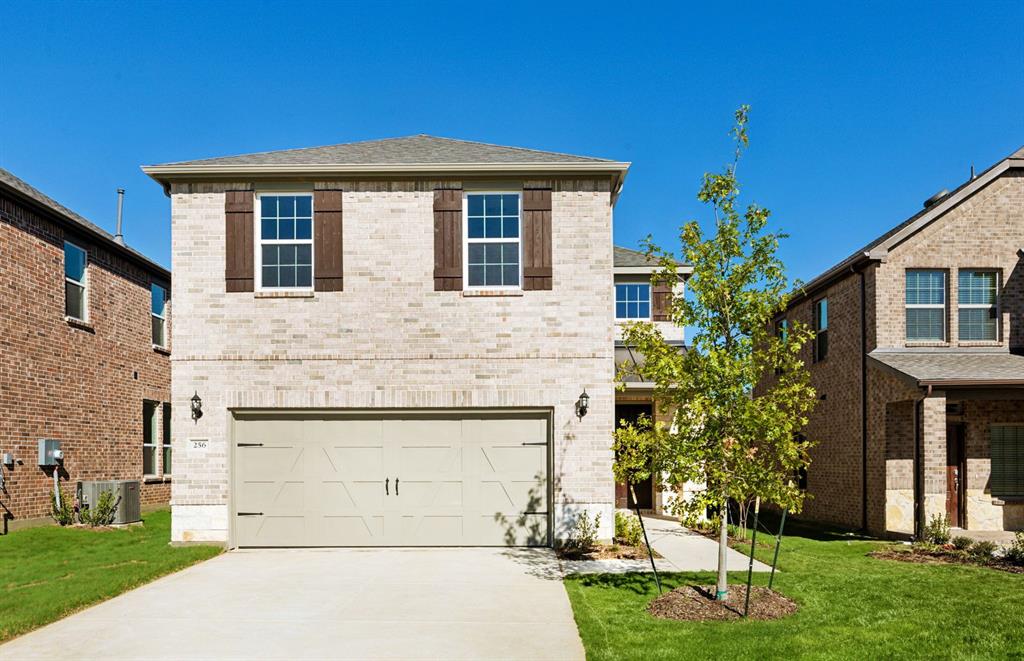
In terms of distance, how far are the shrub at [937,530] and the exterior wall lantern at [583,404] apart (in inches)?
259

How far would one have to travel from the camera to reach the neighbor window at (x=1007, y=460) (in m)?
15.4

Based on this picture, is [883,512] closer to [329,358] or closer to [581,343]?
[581,343]

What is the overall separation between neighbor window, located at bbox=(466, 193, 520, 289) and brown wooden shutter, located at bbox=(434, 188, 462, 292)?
208mm

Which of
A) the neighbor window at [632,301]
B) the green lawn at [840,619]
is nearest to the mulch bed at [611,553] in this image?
the green lawn at [840,619]

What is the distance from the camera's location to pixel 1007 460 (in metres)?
15.5

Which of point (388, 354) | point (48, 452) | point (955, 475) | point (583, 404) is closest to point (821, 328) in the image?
point (955, 475)

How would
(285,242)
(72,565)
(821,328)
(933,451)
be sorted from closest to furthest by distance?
(72,565) → (285,242) → (933,451) → (821,328)

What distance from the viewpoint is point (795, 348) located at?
8383 mm

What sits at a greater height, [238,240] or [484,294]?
[238,240]

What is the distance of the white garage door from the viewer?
41.6 feet

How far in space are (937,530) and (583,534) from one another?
6348mm

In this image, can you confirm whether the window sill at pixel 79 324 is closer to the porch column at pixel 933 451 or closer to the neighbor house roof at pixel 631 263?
the neighbor house roof at pixel 631 263

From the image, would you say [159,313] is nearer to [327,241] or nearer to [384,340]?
[327,241]

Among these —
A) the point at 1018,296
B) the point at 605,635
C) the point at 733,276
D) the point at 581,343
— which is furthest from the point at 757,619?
the point at 1018,296
